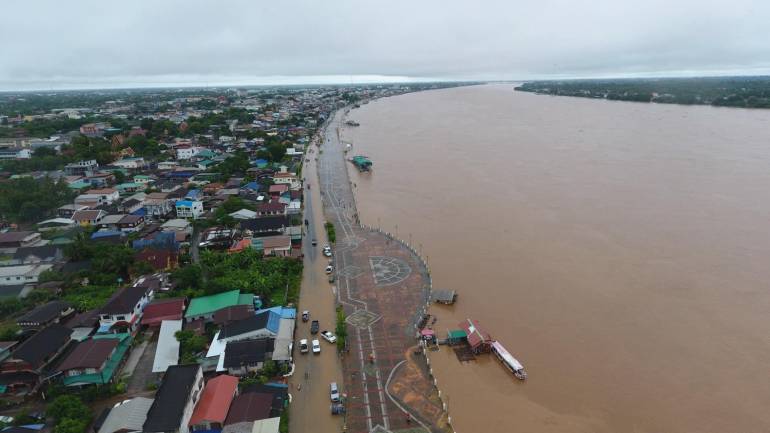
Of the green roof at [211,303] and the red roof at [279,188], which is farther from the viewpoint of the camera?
the red roof at [279,188]

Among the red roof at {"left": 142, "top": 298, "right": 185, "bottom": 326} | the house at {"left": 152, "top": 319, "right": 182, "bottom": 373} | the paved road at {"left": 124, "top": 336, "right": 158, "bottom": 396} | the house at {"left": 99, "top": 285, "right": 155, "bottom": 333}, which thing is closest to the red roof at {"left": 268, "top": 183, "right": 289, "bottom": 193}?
the red roof at {"left": 142, "top": 298, "right": 185, "bottom": 326}

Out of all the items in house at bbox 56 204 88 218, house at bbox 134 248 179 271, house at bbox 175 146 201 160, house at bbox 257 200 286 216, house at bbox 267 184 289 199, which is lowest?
house at bbox 134 248 179 271

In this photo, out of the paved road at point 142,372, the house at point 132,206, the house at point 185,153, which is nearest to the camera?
the paved road at point 142,372

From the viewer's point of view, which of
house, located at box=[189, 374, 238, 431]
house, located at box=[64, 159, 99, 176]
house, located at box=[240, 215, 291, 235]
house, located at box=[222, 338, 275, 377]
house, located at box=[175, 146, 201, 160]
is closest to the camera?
house, located at box=[189, 374, 238, 431]

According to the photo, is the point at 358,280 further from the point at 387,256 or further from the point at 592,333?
the point at 592,333

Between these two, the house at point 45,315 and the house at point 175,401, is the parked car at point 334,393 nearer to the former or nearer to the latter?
the house at point 175,401

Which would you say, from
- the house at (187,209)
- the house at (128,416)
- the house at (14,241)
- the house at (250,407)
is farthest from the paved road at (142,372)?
the house at (187,209)

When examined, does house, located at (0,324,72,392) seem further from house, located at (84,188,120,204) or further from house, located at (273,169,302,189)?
house, located at (273,169,302,189)
